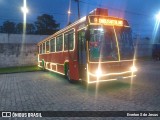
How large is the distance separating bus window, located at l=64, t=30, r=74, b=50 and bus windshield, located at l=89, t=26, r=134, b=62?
250 centimetres

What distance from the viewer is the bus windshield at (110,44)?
1058 centimetres

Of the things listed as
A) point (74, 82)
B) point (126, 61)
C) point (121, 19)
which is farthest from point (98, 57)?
point (74, 82)

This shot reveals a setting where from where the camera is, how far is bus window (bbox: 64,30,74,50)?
43.0ft

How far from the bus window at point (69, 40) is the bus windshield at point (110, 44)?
2.50 meters

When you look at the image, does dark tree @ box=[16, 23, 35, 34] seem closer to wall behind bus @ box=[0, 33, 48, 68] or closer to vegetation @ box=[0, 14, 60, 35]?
vegetation @ box=[0, 14, 60, 35]

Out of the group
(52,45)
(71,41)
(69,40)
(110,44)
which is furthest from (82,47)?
(52,45)

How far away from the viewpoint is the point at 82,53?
11367 millimetres

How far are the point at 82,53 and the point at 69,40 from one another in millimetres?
2500

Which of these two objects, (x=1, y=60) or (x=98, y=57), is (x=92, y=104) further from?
(x=1, y=60)

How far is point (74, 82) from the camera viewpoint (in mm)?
13711

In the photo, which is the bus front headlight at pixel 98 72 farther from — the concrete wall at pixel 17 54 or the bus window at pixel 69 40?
the concrete wall at pixel 17 54

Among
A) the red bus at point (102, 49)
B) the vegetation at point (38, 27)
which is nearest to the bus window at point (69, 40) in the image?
the red bus at point (102, 49)

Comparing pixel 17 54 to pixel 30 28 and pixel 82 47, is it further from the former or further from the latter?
pixel 30 28

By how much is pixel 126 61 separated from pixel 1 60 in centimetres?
2477
